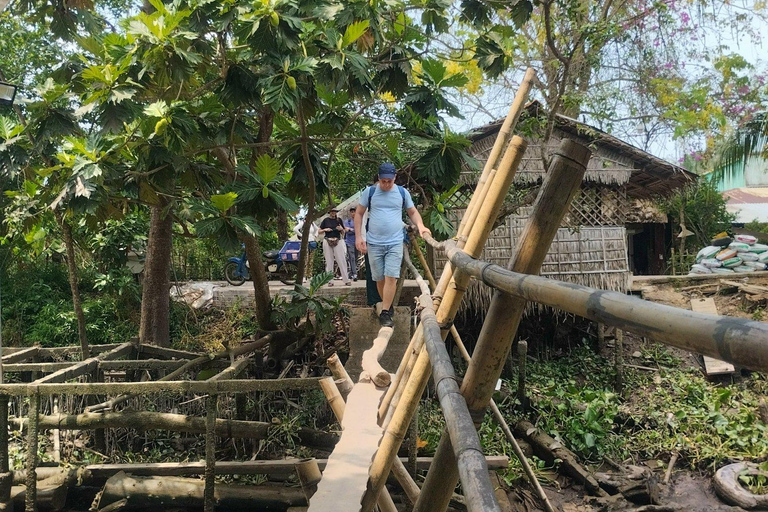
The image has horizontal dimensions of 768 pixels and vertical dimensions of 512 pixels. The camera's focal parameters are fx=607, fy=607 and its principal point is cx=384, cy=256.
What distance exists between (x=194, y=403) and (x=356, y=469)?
5352 mm

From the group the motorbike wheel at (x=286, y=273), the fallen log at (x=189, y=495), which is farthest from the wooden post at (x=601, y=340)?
the fallen log at (x=189, y=495)

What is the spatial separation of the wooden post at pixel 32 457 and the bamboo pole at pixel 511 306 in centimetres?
422

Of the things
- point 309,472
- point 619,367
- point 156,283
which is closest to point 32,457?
point 156,283

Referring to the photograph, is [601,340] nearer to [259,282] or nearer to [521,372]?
[521,372]

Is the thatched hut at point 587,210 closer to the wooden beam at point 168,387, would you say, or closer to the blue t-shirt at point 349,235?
the blue t-shirt at point 349,235

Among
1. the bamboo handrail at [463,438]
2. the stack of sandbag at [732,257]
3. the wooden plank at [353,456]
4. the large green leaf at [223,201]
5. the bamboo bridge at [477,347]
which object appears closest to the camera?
the bamboo bridge at [477,347]

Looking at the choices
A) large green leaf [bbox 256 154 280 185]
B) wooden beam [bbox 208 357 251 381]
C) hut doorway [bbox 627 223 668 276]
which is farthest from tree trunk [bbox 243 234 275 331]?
hut doorway [bbox 627 223 668 276]

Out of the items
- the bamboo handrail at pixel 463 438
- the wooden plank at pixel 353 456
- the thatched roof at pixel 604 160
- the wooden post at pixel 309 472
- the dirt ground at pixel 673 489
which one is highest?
the thatched roof at pixel 604 160

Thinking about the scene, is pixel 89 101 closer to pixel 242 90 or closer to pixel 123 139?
pixel 123 139

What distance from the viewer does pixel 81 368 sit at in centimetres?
596

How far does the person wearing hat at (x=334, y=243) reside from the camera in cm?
982

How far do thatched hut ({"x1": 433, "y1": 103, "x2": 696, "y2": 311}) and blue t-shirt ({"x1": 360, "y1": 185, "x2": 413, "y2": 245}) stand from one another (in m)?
4.81

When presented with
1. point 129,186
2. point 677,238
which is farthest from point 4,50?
point 677,238

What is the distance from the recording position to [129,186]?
541cm
